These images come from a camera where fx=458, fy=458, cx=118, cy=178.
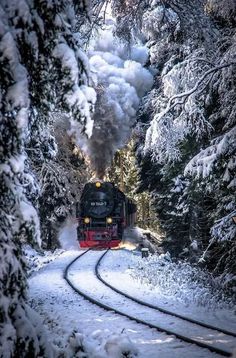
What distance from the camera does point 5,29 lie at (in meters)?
4.12

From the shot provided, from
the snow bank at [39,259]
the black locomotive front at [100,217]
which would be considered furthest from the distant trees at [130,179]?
the snow bank at [39,259]

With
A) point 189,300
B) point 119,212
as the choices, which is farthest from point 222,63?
point 119,212

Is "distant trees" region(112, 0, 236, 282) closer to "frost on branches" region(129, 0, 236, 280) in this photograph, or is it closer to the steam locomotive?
"frost on branches" region(129, 0, 236, 280)

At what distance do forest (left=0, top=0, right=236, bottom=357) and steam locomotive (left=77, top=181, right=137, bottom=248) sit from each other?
1.82m

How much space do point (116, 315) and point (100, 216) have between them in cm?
1412

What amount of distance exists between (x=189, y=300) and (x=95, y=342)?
4203 millimetres

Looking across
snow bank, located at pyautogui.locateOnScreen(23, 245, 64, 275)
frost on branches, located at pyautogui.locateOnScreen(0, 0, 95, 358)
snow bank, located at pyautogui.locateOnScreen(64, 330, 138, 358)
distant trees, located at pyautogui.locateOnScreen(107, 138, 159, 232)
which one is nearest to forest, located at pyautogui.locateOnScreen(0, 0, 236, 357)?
frost on branches, located at pyautogui.locateOnScreen(0, 0, 95, 358)

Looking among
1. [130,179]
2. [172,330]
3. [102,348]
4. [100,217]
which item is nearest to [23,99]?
[102,348]

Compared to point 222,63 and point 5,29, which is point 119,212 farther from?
point 5,29

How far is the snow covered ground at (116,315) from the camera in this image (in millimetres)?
6652

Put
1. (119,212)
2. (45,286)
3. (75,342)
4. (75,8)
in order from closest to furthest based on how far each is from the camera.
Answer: (75,8), (75,342), (45,286), (119,212)

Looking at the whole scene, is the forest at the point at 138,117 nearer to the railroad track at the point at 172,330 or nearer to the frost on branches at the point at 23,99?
the frost on branches at the point at 23,99

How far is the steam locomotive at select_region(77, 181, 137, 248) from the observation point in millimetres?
23484

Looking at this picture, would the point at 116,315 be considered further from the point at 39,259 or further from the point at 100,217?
the point at 100,217
